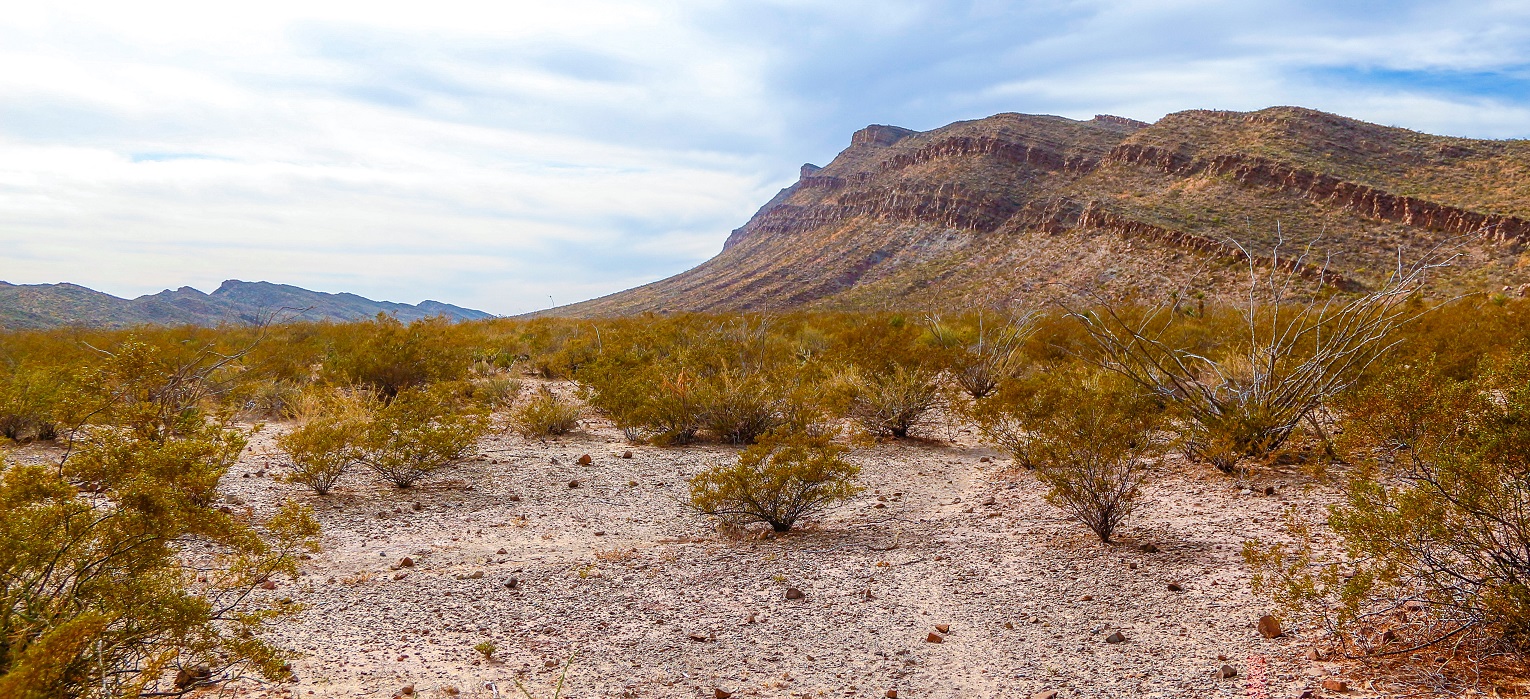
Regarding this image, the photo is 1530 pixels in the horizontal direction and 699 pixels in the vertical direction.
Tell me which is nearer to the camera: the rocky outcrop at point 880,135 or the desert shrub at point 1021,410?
the desert shrub at point 1021,410

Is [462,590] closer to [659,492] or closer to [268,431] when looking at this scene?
[659,492]

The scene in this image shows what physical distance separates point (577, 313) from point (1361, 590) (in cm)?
8349

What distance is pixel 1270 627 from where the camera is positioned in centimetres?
437

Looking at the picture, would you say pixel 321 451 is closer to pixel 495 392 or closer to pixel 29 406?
pixel 29 406

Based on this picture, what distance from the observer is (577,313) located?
84.0 m

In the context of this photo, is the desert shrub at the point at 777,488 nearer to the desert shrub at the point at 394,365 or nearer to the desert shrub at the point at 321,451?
the desert shrub at the point at 321,451

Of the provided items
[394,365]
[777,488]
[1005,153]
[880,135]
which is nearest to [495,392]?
[394,365]

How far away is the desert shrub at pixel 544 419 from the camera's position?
36.6 ft

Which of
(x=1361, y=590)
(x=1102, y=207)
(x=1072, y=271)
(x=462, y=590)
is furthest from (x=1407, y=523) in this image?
(x=1102, y=207)

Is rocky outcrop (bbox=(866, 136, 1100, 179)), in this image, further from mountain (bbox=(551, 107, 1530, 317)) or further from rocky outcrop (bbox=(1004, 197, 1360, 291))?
rocky outcrop (bbox=(1004, 197, 1360, 291))

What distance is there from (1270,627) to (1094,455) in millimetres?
2362

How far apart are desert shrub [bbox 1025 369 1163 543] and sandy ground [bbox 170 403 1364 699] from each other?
0.25 m

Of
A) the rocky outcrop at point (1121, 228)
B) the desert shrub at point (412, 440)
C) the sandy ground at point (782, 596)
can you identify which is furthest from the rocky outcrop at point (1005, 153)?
the desert shrub at point (412, 440)

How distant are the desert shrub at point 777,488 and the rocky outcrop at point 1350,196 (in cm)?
4848
